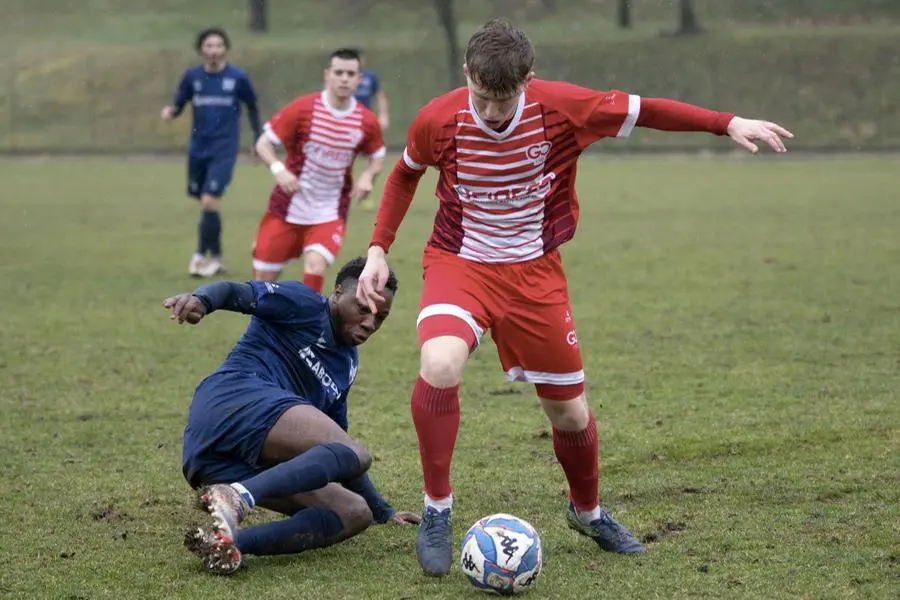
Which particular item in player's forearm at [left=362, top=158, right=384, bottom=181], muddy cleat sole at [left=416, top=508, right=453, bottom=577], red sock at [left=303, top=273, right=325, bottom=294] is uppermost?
muddy cleat sole at [left=416, top=508, right=453, bottom=577]

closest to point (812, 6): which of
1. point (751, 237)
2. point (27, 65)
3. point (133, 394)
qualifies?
point (27, 65)

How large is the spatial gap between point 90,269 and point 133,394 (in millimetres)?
5711

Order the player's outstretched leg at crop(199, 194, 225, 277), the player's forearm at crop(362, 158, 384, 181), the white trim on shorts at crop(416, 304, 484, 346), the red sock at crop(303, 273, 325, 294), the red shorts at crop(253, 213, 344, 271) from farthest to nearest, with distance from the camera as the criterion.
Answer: the player's outstretched leg at crop(199, 194, 225, 277)
the player's forearm at crop(362, 158, 384, 181)
the red shorts at crop(253, 213, 344, 271)
the red sock at crop(303, 273, 325, 294)
the white trim on shorts at crop(416, 304, 484, 346)

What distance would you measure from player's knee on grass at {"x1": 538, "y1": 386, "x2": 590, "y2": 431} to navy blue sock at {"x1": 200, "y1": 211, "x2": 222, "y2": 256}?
26.6 feet

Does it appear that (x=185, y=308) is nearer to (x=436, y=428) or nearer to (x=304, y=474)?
(x=304, y=474)

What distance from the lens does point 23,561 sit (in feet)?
15.0

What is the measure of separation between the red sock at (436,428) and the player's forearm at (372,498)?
1.51 feet

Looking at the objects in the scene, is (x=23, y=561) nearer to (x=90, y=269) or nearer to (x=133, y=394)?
(x=133, y=394)

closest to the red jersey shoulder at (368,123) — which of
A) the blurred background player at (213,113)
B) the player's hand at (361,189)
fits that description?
the player's hand at (361,189)

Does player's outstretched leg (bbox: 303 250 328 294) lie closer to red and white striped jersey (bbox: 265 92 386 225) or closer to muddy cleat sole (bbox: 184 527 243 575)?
red and white striped jersey (bbox: 265 92 386 225)

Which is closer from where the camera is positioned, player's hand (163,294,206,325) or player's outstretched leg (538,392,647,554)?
player's hand (163,294,206,325)

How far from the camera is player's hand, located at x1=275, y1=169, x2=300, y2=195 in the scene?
904 centimetres

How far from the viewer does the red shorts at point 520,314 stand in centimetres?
464

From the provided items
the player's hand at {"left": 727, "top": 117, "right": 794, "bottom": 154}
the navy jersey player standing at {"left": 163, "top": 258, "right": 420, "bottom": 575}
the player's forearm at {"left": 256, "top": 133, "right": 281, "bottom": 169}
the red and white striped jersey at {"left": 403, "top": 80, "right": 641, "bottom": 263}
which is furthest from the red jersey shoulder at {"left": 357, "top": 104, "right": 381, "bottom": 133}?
the player's hand at {"left": 727, "top": 117, "right": 794, "bottom": 154}
